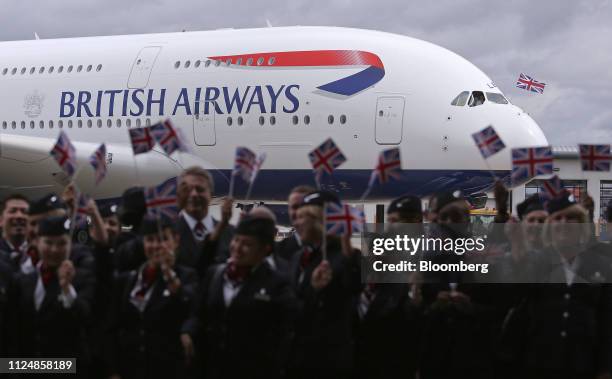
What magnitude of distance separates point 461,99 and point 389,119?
1219 millimetres

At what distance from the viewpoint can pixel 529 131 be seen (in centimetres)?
1443

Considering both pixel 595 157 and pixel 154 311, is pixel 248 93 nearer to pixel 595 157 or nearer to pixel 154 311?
pixel 595 157

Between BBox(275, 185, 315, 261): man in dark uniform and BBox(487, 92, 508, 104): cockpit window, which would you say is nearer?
BBox(275, 185, 315, 261): man in dark uniform

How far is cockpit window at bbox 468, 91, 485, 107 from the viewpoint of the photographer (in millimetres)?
14755

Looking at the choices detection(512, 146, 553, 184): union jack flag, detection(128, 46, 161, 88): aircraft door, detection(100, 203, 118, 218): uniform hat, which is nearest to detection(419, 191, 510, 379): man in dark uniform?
detection(512, 146, 553, 184): union jack flag

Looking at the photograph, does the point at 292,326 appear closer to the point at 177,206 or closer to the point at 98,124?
the point at 177,206

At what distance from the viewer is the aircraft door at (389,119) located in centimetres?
1478

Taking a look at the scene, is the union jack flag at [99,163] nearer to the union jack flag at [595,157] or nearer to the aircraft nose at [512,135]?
the union jack flag at [595,157]

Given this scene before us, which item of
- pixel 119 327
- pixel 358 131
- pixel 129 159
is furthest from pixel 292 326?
pixel 129 159

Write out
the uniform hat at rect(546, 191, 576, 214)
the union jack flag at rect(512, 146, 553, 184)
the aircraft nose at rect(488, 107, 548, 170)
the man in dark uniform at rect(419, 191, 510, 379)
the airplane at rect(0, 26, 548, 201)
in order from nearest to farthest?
the man in dark uniform at rect(419, 191, 510, 379), the uniform hat at rect(546, 191, 576, 214), the union jack flag at rect(512, 146, 553, 184), the aircraft nose at rect(488, 107, 548, 170), the airplane at rect(0, 26, 548, 201)

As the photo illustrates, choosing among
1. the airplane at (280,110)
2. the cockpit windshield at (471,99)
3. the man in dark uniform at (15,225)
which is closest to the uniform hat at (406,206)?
the man in dark uniform at (15,225)

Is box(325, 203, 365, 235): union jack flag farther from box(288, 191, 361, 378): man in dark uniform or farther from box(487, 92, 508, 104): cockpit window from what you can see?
box(487, 92, 508, 104): cockpit window

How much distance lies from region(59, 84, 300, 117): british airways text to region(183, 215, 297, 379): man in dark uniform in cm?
1018

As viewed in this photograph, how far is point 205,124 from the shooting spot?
51.8 ft
